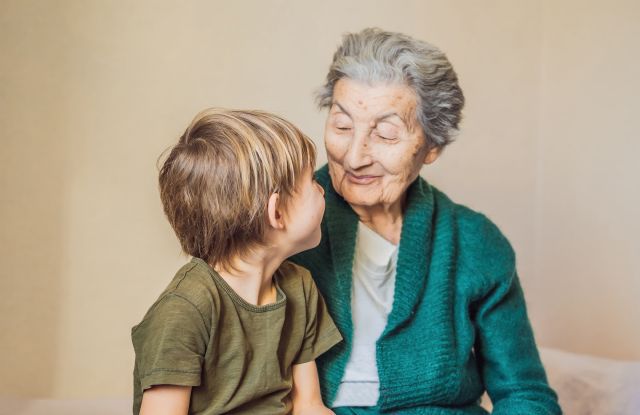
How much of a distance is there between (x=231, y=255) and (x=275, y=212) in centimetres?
11

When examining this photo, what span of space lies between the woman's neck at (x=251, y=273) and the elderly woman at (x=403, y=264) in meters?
0.26

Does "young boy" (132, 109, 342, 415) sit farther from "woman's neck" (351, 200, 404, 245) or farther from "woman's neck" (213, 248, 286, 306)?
"woman's neck" (351, 200, 404, 245)

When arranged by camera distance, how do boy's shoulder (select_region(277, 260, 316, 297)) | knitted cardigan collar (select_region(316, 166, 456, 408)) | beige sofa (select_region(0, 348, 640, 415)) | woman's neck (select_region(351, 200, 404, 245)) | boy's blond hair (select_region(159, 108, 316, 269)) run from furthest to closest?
beige sofa (select_region(0, 348, 640, 415)) → woman's neck (select_region(351, 200, 404, 245)) → knitted cardigan collar (select_region(316, 166, 456, 408)) → boy's shoulder (select_region(277, 260, 316, 297)) → boy's blond hair (select_region(159, 108, 316, 269))

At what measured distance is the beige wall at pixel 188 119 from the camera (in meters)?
1.95

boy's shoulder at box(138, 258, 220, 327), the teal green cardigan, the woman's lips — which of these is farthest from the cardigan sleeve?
boy's shoulder at box(138, 258, 220, 327)

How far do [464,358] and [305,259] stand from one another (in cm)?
42

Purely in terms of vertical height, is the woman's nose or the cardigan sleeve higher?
the woman's nose

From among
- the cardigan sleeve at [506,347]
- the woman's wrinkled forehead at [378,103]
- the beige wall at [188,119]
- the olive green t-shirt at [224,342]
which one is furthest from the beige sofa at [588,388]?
the woman's wrinkled forehead at [378,103]

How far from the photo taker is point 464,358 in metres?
1.68

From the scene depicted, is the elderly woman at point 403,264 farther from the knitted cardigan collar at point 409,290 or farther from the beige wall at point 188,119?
the beige wall at point 188,119

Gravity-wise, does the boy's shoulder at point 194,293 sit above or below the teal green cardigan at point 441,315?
Result: above

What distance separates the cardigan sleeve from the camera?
173cm

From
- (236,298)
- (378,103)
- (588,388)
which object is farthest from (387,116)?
(588,388)

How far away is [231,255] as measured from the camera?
4.61ft
